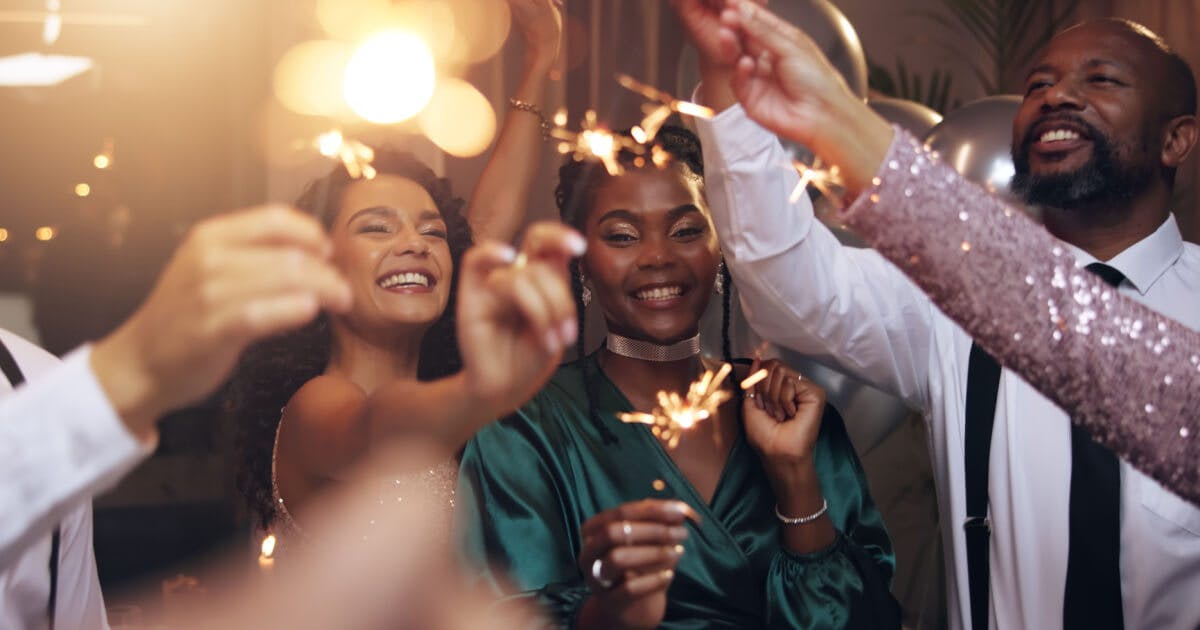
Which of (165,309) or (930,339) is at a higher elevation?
(165,309)

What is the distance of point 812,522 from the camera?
5.56ft

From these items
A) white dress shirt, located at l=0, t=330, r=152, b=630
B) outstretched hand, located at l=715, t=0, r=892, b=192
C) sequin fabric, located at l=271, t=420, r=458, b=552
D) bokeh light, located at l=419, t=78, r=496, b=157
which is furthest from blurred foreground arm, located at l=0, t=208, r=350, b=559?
bokeh light, located at l=419, t=78, r=496, b=157

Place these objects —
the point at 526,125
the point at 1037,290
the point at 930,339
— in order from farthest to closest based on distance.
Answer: the point at 526,125 < the point at 930,339 < the point at 1037,290

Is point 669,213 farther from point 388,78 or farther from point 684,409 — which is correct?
point 388,78

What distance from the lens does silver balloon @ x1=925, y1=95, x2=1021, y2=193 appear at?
2389mm

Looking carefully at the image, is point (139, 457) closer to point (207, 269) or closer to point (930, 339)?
point (207, 269)

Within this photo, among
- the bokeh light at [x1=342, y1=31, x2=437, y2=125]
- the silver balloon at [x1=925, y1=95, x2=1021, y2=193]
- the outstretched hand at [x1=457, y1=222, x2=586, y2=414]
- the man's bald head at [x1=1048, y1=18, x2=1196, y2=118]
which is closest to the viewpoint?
the outstretched hand at [x1=457, y1=222, x2=586, y2=414]

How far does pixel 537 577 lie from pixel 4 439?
97 cm

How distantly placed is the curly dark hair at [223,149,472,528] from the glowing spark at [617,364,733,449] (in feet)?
1.64

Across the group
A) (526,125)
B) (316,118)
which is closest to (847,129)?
(526,125)

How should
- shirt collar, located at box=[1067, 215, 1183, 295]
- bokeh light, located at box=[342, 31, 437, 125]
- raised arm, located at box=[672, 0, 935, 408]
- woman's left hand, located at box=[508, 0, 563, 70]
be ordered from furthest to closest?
bokeh light, located at box=[342, 31, 437, 125], woman's left hand, located at box=[508, 0, 563, 70], shirt collar, located at box=[1067, 215, 1183, 295], raised arm, located at box=[672, 0, 935, 408]

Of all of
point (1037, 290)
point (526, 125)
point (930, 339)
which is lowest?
point (930, 339)

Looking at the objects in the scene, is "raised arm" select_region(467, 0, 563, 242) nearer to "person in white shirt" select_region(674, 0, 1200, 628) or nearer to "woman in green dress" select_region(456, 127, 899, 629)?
"woman in green dress" select_region(456, 127, 899, 629)

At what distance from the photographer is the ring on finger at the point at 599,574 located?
52.9 inches
